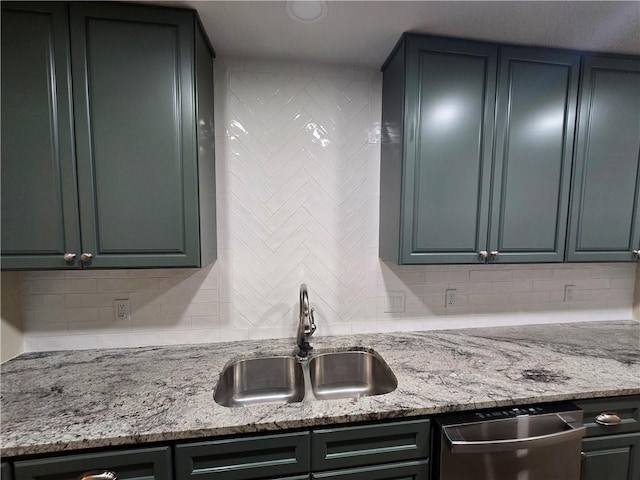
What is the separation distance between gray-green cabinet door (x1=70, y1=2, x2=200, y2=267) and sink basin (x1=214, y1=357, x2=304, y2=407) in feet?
2.12

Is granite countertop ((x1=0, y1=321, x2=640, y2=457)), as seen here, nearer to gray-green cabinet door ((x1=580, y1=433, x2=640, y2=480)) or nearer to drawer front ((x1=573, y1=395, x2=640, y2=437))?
drawer front ((x1=573, y1=395, x2=640, y2=437))

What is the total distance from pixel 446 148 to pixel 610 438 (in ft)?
4.53

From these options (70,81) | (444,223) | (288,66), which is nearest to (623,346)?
(444,223)

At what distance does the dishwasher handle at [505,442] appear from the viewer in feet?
3.16

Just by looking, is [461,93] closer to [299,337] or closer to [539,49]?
[539,49]

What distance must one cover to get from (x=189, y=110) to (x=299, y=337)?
1.15m

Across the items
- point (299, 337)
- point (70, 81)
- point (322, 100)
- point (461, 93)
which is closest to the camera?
point (70, 81)

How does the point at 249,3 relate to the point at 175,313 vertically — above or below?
above

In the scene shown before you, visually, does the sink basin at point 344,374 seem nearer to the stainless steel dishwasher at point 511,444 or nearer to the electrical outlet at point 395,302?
the electrical outlet at point 395,302

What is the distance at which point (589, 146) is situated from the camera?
1.46 m

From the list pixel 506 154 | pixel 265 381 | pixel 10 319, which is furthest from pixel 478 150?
pixel 10 319

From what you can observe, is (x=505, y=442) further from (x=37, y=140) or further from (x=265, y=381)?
(x=37, y=140)

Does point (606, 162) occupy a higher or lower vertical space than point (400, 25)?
lower

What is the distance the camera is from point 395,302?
1.70 metres
